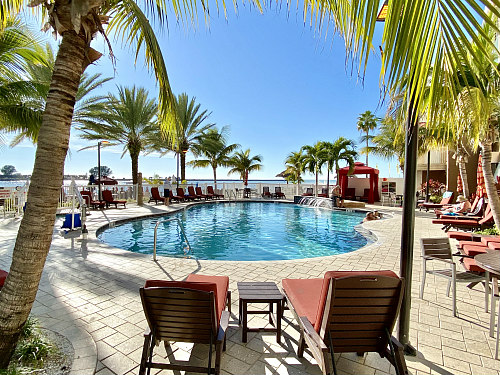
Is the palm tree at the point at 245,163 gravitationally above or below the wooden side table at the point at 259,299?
above

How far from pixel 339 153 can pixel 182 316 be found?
17193 millimetres

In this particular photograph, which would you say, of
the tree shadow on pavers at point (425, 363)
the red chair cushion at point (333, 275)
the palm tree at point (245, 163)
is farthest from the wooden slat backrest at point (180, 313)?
the palm tree at point (245, 163)

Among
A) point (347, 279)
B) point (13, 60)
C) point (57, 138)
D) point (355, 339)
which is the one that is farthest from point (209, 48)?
point (13, 60)

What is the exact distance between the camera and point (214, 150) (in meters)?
21.4

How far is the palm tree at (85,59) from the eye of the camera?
1045mm

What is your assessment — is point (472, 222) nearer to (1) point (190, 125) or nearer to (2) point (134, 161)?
(2) point (134, 161)

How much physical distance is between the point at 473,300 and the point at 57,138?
4932mm

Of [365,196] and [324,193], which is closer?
[365,196]

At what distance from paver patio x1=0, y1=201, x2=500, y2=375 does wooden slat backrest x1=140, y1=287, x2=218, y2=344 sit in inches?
15.2

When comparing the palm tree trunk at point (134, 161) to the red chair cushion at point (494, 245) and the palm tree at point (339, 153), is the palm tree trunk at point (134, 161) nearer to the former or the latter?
the palm tree at point (339, 153)

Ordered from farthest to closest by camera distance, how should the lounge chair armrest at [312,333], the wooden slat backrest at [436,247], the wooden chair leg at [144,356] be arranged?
1. the wooden slat backrest at [436,247]
2. the wooden chair leg at [144,356]
3. the lounge chair armrest at [312,333]

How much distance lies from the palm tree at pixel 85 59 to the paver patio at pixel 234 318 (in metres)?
0.83

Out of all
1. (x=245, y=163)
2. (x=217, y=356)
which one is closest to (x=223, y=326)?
(x=217, y=356)

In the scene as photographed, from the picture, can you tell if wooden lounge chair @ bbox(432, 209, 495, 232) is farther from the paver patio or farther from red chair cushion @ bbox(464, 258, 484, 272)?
red chair cushion @ bbox(464, 258, 484, 272)
